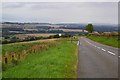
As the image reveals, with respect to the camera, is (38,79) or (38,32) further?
(38,32)

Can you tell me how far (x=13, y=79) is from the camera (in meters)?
11.1

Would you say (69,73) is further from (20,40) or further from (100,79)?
(20,40)

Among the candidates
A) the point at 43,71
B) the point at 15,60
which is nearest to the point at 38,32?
the point at 15,60

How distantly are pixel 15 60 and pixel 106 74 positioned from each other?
7215 mm

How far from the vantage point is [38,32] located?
72.1 metres

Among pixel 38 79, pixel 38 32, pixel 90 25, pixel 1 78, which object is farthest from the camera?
pixel 90 25

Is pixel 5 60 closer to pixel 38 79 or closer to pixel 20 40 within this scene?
pixel 38 79

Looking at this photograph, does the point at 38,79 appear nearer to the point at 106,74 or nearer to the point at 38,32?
the point at 106,74

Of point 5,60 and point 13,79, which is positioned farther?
point 5,60

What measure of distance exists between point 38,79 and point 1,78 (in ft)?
6.19

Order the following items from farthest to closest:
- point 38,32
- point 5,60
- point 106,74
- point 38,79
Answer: point 38,32, point 5,60, point 106,74, point 38,79

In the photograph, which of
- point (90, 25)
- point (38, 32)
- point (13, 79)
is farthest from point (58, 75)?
point (90, 25)

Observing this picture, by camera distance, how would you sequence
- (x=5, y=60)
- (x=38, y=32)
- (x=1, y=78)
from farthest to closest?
(x=38, y=32)
(x=5, y=60)
(x=1, y=78)

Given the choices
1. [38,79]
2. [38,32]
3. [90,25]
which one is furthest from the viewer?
[90,25]
